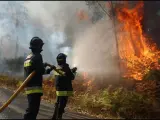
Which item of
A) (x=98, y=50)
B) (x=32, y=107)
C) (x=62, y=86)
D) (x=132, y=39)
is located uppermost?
(x=98, y=50)

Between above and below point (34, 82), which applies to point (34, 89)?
below

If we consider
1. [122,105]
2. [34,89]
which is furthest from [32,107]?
[122,105]

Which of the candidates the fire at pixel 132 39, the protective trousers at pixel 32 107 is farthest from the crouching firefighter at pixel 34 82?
the fire at pixel 132 39

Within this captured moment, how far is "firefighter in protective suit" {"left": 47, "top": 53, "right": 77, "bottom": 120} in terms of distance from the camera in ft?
28.1

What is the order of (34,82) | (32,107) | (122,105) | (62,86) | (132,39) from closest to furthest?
(32,107) → (34,82) → (62,86) → (122,105) → (132,39)

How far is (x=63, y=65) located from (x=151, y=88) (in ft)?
21.6

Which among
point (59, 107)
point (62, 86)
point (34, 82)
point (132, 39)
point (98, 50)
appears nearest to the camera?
point (34, 82)

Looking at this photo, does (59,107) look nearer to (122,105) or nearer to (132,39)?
(122,105)

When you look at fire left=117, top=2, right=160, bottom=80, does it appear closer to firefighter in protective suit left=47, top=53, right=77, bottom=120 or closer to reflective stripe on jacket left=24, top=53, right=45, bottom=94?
firefighter in protective suit left=47, top=53, right=77, bottom=120

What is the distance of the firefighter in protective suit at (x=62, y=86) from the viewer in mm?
8562

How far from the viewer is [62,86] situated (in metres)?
8.75

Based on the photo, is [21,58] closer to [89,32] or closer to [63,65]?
[89,32]

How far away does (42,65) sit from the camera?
632cm

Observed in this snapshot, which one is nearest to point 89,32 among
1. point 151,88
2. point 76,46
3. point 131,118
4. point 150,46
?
point 76,46
